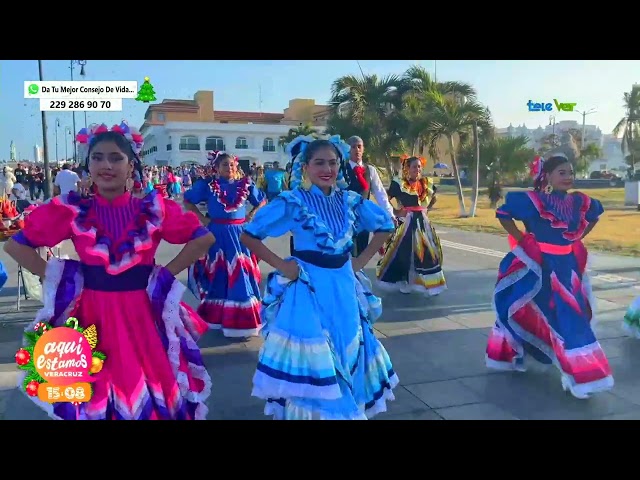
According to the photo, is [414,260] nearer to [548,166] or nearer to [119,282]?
[548,166]

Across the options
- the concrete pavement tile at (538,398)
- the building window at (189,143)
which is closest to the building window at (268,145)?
the building window at (189,143)

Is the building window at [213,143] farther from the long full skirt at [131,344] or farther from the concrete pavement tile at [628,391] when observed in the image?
the long full skirt at [131,344]

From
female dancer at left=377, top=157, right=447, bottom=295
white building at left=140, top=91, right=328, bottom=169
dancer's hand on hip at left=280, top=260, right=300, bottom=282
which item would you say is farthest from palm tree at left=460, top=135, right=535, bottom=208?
white building at left=140, top=91, right=328, bottom=169

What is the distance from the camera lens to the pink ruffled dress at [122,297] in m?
3.06

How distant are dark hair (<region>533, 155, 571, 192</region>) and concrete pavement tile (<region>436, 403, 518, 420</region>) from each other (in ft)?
5.82

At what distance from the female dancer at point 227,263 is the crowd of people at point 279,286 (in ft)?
6.96

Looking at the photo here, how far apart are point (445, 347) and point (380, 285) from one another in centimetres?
257

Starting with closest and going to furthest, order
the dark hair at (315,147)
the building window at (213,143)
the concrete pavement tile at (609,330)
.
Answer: the dark hair at (315,147) → the concrete pavement tile at (609,330) → the building window at (213,143)

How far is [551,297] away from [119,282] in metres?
3.07

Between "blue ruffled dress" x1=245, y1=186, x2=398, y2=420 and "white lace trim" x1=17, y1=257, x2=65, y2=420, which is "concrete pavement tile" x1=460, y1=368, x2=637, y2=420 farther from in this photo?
"white lace trim" x1=17, y1=257, x2=65, y2=420

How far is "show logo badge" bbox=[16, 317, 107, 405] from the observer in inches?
119

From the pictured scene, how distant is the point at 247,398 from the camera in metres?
4.36

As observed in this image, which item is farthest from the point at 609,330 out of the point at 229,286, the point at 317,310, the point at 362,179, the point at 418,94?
the point at 418,94
